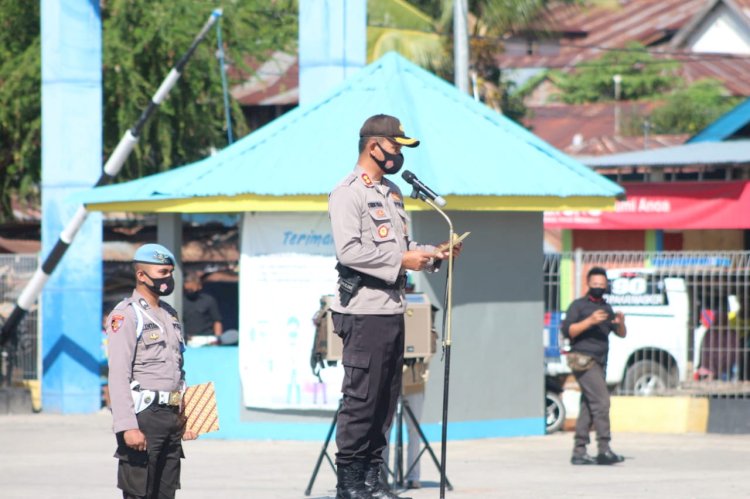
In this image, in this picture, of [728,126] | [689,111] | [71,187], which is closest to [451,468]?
[71,187]

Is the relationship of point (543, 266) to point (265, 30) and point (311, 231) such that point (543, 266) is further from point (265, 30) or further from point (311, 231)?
point (265, 30)

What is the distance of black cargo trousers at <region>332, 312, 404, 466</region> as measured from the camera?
25.1 ft

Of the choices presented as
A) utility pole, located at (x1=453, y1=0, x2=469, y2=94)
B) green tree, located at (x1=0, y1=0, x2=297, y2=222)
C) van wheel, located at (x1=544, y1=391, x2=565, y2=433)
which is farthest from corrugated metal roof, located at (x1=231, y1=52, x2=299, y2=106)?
van wheel, located at (x1=544, y1=391, x2=565, y2=433)

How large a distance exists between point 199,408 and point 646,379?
10322 mm

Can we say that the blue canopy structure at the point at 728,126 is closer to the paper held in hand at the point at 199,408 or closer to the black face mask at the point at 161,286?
the paper held in hand at the point at 199,408

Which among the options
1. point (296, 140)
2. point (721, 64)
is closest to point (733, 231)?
point (296, 140)

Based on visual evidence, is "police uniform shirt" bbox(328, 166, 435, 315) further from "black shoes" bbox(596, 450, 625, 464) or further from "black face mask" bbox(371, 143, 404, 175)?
"black shoes" bbox(596, 450, 625, 464)

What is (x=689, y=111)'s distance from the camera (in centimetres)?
4928

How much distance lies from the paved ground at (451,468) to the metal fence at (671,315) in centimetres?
83

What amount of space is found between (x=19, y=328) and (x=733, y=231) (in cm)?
1306

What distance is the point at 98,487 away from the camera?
1179 centimetres

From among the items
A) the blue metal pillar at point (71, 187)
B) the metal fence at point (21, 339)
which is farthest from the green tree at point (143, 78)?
the blue metal pillar at point (71, 187)

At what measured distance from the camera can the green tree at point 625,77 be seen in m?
57.6

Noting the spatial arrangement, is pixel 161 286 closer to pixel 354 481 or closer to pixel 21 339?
pixel 354 481
